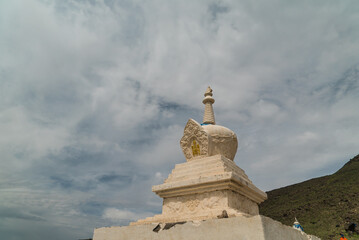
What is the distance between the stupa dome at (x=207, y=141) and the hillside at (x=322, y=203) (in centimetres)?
2547

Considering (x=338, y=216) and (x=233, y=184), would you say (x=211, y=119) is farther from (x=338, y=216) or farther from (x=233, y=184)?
(x=338, y=216)

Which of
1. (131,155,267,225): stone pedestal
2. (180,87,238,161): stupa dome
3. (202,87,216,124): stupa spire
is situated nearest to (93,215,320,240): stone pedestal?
(131,155,267,225): stone pedestal

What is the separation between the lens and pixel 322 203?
39.8 metres

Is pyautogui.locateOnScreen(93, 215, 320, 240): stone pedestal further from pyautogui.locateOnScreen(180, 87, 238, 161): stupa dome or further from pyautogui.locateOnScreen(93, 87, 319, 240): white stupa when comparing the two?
pyautogui.locateOnScreen(180, 87, 238, 161): stupa dome

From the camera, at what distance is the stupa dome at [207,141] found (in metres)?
9.37

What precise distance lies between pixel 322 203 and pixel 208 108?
124ft

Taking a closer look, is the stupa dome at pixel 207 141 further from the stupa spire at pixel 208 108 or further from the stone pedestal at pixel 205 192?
the stupa spire at pixel 208 108

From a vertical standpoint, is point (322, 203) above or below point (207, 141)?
above

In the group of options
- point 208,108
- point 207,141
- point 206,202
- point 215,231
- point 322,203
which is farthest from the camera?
point 322,203

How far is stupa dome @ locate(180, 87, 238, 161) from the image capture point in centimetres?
937

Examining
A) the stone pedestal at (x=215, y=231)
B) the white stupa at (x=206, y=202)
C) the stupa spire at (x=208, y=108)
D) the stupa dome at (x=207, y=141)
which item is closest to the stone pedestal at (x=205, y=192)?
the white stupa at (x=206, y=202)

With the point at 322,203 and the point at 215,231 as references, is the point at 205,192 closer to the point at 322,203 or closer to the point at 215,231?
the point at 215,231

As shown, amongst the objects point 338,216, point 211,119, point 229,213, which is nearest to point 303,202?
point 338,216

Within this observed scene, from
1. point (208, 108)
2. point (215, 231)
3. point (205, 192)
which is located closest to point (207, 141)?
point (205, 192)
